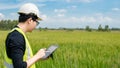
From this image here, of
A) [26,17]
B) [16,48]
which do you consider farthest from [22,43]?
[26,17]

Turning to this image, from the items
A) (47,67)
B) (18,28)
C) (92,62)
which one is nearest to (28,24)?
(18,28)

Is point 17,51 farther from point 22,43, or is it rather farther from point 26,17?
point 26,17

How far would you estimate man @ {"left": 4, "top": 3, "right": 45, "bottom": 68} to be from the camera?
99.3 inches

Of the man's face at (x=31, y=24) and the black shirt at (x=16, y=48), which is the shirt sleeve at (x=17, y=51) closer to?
the black shirt at (x=16, y=48)

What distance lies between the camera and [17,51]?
2.50 metres

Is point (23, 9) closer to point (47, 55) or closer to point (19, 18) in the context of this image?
point (19, 18)

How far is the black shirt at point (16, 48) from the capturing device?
2.51 m

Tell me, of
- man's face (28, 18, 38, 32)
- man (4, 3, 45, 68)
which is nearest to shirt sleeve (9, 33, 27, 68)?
man (4, 3, 45, 68)

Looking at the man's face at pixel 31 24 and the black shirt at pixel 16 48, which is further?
the man's face at pixel 31 24

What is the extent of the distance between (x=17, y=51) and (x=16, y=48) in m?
0.03

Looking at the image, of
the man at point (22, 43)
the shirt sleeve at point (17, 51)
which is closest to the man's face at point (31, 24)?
the man at point (22, 43)

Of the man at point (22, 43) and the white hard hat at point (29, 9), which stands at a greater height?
the white hard hat at point (29, 9)

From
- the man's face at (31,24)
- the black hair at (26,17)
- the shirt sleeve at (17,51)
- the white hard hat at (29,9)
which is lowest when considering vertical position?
the shirt sleeve at (17,51)

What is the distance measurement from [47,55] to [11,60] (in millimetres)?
294
